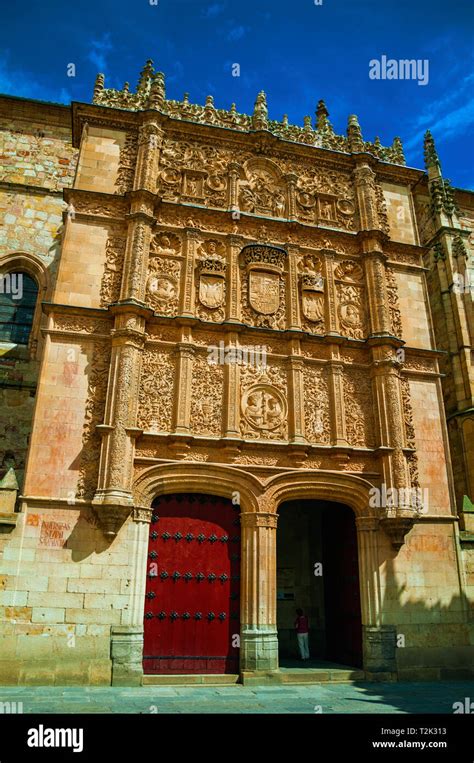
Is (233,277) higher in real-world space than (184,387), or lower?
higher

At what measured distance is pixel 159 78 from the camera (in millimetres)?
15375

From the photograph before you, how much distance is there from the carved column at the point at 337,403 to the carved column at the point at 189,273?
149 inches

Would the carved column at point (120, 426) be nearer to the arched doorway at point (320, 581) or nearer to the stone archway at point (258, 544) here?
the stone archway at point (258, 544)

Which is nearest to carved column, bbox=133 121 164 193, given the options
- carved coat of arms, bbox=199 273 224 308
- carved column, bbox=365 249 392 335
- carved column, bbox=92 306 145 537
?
carved coat of arms, bbox=199 273 224 308

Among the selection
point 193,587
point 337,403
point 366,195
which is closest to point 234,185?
point 366,195

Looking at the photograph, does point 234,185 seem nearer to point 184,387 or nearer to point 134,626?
point 184,387

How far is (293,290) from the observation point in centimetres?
1428

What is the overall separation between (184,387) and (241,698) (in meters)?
6.26

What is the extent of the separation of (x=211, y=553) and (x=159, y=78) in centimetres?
1277

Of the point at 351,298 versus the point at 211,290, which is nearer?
the point at 211,290

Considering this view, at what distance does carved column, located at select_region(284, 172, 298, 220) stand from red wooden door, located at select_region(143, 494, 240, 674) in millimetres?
8000

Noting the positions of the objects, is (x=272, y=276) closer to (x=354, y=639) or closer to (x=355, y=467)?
(x=355, y=467)

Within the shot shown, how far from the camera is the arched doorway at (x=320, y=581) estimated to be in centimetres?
1322

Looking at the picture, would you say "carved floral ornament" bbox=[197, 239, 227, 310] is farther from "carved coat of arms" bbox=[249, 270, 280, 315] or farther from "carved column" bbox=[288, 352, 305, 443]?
"carved column" bbox=[288, 352, 305, 443]
